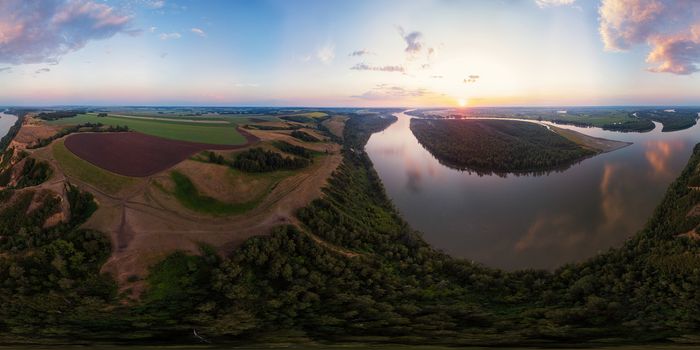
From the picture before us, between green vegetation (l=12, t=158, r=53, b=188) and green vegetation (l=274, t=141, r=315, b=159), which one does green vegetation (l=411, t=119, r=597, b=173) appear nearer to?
green vegetation (l=274, t=141, r=315, b=159)

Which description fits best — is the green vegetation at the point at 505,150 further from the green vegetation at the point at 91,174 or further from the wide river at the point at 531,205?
the green vegetation at the point at 91,174

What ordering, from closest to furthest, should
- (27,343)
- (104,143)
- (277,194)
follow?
(27,343)
(277,194)
(104,143)

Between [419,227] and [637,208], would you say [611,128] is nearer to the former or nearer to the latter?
[637,208]

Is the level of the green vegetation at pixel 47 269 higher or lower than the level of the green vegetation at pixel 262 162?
lower

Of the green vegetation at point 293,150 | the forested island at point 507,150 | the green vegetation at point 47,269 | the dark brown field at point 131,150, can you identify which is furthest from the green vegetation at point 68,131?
the forested island at point 507,150

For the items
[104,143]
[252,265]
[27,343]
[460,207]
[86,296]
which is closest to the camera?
[27,343]

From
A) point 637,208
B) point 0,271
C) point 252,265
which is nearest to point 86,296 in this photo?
point 0,271
